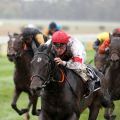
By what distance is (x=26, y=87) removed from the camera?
31.0 feet

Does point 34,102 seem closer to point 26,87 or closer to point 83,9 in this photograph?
point 26,87

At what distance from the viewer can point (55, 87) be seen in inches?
241

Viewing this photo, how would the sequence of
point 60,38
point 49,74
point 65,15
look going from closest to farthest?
point 49,74 → point 60,38 → point 65,15

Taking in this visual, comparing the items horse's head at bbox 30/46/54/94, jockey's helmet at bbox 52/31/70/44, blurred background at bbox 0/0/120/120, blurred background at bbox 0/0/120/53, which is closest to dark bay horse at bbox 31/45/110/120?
horse's head at bbox 30/46/54/94

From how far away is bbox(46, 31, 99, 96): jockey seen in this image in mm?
6100

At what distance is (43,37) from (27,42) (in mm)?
436

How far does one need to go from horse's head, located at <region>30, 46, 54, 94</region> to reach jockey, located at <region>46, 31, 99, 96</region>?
18 centimetres

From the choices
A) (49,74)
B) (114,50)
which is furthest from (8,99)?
(49,74)

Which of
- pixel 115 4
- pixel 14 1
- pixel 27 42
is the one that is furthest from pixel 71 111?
pixel 14 1

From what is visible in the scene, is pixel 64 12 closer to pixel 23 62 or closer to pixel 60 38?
pixel 23 62

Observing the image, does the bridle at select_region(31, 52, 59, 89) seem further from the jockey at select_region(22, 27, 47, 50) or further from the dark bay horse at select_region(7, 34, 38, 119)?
the dark bay horse at select_region(7, 34, 38, 119)

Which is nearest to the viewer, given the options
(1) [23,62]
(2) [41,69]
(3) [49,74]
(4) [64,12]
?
(2) [41,69]

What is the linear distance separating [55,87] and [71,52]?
0.65 metres

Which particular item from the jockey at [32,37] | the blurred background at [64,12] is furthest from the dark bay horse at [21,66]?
the blurred background at [64,12]
